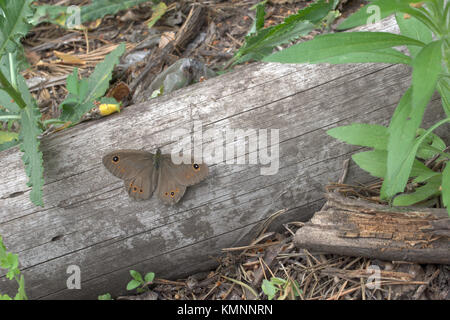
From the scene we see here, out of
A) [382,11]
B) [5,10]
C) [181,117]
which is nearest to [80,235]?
[181,117]

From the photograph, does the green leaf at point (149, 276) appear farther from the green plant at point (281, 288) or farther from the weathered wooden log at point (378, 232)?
the weathered wooden log at point (378, 232)

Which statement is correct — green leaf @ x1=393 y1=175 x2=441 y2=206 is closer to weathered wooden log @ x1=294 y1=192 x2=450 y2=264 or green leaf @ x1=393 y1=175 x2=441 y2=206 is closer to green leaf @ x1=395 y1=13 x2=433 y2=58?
weathered wooden log @ x1=294 y1=192 x2=450 y2=264

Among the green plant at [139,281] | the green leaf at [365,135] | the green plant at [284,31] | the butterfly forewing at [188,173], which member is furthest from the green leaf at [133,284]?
the green plant at [284,31]

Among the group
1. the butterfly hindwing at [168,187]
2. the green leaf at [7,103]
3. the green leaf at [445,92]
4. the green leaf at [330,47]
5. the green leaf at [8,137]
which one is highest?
the green leaf at [330,47]

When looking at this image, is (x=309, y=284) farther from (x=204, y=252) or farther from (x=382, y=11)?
(x=382, y=11)

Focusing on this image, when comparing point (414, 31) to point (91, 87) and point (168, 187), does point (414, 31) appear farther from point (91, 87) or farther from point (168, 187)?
point (91, 87)

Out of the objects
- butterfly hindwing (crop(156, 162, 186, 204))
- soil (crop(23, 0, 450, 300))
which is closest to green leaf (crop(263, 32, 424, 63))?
butterfly hindwing (crop(156, 162, 186, 204))
